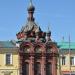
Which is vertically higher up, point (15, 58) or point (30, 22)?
point (30, 22)

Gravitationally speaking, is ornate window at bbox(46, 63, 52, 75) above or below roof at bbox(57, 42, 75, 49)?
below

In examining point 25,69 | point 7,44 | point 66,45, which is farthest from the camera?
point 66,45

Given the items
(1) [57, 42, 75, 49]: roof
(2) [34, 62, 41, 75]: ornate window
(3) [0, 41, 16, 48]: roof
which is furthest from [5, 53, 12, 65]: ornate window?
(1) [57, 42, 75, 49]: roof

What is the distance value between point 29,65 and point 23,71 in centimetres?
141

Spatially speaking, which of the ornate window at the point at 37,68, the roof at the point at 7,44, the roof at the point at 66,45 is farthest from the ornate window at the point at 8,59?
the roof at the point at 66,45

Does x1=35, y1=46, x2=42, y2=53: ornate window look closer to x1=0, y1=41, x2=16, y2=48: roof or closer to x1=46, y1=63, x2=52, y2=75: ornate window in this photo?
x1=46, y1=63, x2=52, y2=75: ornate window

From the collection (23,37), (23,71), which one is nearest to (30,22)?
(23,37)

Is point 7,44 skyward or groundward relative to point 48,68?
skyward

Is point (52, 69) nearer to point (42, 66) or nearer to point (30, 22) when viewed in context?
point (42, 66)

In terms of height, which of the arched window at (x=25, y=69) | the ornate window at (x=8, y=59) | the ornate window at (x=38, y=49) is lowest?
the arched window at (x=25, y=69)

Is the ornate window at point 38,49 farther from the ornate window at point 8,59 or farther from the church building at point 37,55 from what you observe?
the ornate window at point 8,59

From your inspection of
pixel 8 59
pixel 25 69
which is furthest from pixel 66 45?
pixel 8 59

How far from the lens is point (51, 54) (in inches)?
3922

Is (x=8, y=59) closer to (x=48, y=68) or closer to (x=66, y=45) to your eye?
(x=48, y=68)
